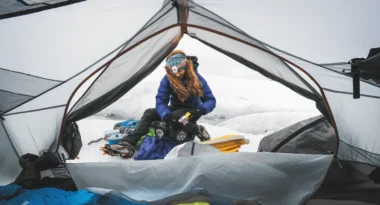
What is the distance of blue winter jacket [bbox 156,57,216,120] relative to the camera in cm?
231

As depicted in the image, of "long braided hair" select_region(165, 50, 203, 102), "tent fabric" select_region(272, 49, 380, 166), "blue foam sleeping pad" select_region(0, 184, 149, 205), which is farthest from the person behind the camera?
"long braided hair" select_region(165, 50, 203, 102)

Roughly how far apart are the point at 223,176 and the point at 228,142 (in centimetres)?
54

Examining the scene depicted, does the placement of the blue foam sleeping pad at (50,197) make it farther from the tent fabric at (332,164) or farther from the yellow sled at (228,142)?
the tent fabric at (332,164)

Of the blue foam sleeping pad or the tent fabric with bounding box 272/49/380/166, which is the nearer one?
the blue foam sleeping pad

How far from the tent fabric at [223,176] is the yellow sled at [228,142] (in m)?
0.41

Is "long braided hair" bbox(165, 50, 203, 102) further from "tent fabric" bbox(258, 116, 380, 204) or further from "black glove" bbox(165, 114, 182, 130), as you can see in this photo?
"tent fabric" bbox(258, 116, 380, 204)

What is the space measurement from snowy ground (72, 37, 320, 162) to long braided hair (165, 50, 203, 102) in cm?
36

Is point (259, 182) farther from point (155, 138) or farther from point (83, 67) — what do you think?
point (83, 67)

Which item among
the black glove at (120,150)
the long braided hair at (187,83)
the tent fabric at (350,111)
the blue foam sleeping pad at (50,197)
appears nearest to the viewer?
the blue foam sleeping pad at (50,197)

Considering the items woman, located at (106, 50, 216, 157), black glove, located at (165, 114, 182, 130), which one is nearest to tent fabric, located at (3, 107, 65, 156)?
woman, located at (106, 50, 216, 157)

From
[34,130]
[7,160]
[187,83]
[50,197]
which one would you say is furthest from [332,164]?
[7,160]

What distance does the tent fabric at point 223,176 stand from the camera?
144 centimetres

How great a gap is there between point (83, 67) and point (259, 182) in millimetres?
1026

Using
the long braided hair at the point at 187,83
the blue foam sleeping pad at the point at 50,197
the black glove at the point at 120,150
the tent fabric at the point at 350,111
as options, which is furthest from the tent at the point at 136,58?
the long braided hair at the point at 187,83
